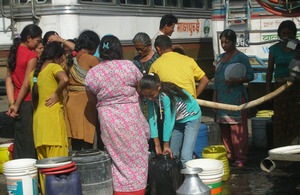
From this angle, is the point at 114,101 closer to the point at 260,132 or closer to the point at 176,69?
the point at 176,69

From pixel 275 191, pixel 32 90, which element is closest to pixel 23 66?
pixel 32 90

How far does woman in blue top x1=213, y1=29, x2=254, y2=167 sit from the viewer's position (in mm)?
6586

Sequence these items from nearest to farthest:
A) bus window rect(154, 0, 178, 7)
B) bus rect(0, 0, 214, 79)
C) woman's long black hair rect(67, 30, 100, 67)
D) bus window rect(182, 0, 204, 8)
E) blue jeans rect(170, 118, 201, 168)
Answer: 1. blue jeans rect(170, 118, 201, 168)
2. woman's long black hair rect(67, 30, 100, 67)
3. bus rect(0, 0, 214, 79)
4. bus window rect(154, 0, 178, 7)
5. bus window rect(182, 0, 204, 8)

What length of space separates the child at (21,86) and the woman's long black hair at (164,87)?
1.57 metres

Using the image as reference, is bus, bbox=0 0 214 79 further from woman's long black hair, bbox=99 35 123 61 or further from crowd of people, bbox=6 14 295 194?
woman's long black hair, bbox=99 35 123 61

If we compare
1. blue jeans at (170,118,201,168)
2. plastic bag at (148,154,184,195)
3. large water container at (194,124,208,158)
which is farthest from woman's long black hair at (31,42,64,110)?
large water container at (194,124,208,158)

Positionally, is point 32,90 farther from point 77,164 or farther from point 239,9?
point 239,9

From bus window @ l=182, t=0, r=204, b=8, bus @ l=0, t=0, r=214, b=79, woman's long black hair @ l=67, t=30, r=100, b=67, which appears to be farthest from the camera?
bus window @ l=182, t=0, r=204, b=8

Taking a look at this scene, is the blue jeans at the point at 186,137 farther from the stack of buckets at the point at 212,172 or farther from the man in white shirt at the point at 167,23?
the man in white shirt at the point at 167,23

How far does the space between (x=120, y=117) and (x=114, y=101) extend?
17 cm

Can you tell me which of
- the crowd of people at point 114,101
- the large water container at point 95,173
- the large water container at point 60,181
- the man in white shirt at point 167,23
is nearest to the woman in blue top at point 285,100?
the crowd of people at point 114,101

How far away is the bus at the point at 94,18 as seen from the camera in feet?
28.4

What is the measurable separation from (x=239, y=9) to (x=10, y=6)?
4.29 metres

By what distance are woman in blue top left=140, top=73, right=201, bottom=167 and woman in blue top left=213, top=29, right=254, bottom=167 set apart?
4.02 feet
